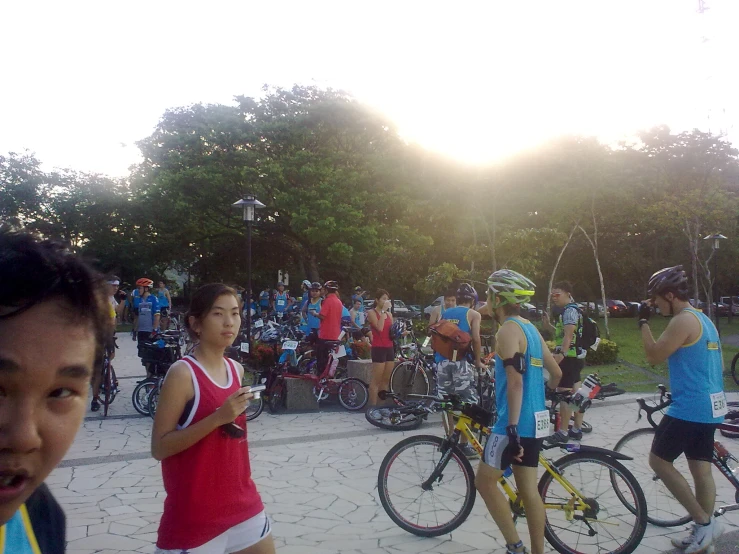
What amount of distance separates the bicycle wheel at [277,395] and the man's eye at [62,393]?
9364 millimetres

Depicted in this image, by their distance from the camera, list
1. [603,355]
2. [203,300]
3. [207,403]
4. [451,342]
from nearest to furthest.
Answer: [207,403] → [203,300] → [451,342] → [603,355]

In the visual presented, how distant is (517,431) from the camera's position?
4.03 metres

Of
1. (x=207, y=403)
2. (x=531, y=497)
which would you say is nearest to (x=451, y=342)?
(x=531, y=497)

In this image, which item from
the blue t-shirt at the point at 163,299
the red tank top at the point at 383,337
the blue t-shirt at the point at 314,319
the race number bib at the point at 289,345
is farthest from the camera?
the blue t-shirt at the point at 163,299

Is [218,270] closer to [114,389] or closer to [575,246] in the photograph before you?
[575,246]

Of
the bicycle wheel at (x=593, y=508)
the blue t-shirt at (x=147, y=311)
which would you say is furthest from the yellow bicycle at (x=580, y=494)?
the blue t-shirt at (x=147, y=311)

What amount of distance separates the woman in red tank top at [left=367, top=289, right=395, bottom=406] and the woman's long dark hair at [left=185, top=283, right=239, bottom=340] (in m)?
6.66

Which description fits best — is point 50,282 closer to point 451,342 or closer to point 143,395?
point 451,342

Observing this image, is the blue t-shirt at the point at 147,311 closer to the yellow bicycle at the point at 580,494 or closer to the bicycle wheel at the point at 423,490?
the bicycle wheel at the point at 423,490

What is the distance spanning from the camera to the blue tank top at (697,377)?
439 centimetres

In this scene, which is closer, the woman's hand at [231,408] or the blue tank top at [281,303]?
the woman's hand at [231,408]

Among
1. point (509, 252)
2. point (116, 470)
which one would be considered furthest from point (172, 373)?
point (509, 252)

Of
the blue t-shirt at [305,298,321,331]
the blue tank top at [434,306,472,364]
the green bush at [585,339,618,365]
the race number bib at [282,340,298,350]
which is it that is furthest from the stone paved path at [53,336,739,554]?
the green bush at [585,339,618,365]

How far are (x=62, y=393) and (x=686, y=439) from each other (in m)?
4.43
